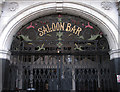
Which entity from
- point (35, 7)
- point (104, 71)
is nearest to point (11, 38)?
point (35, 7)

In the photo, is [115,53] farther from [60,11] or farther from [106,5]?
[60,11]

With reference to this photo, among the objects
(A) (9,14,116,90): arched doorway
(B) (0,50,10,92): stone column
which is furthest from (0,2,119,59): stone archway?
(A) (9,14,116,90): arched doorway

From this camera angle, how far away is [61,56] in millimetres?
8188

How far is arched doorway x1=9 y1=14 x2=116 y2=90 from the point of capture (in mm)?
7934

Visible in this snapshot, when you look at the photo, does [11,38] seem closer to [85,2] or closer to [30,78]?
[30,78]

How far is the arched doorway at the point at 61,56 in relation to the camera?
26.0 ft

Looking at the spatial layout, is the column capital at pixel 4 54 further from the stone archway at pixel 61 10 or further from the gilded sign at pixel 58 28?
the gilded sign at pixel 58 28

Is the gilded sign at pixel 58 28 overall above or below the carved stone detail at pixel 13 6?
below

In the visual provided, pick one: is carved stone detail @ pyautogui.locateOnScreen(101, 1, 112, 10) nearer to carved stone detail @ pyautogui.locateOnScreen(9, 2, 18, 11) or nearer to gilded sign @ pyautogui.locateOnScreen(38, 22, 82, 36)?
gilded sign @ pyautogui.locateOnScreen(38, 22, 82, 36)

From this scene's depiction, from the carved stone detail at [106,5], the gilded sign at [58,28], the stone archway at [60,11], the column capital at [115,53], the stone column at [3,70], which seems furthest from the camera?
the gilded sign at [58,28]

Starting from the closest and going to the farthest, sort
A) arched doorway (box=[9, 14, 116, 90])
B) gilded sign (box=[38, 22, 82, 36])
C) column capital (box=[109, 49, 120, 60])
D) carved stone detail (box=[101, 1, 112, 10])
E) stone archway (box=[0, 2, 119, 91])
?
column capital (box=[109, 49, 120, 60])
stone archway (box=[0, 2, 119, 91])
arched doorway (box=[9, 14, 116, 90])
carved stone detail (box=[101, 1, 112, 10])
gilded sign (box=[38, 22, 82, 36])

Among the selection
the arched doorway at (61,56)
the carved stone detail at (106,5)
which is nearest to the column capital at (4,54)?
the arched doorway at (61,56)

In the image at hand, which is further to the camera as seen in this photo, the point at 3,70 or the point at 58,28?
the point at 58,28

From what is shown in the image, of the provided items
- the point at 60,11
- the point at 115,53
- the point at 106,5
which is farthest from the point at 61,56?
the point at 106,5
